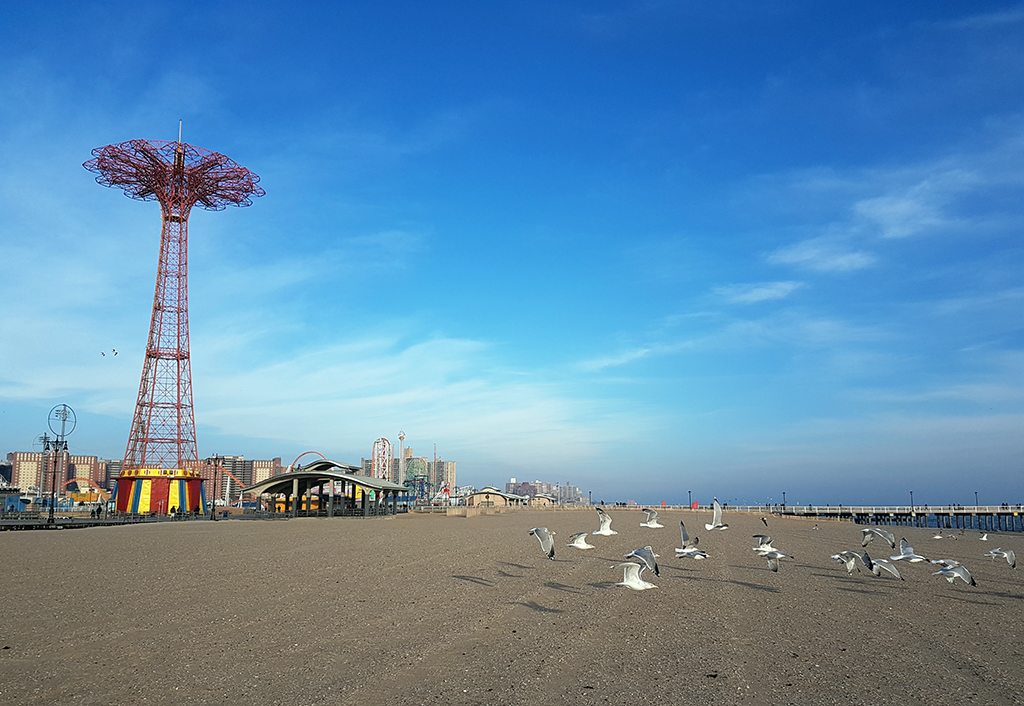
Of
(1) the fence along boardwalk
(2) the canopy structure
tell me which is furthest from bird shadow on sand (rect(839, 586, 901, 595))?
(1) the fence along boardwalk

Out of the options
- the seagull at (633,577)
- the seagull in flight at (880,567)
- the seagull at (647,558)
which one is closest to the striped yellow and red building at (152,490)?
the seagull at (647,558)

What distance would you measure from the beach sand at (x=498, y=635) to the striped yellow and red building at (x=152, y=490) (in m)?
43.1

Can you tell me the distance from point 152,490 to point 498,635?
57576 mm

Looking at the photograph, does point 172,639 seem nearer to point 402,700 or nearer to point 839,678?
point 402,700

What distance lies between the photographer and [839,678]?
8.78m

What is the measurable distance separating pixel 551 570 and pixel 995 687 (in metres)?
11.4

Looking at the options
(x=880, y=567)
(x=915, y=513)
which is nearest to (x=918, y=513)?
(x=915, y=513)

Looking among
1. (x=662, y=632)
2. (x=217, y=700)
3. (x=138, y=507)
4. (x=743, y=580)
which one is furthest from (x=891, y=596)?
(x=138, y=507)

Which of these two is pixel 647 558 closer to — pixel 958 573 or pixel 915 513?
pixel 958 573

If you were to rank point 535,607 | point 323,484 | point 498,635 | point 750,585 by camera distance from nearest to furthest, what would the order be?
point 498,635 → point 535,607 → point 750,585 → point 323,484

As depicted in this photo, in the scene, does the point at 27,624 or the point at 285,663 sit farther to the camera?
the point at 27,624

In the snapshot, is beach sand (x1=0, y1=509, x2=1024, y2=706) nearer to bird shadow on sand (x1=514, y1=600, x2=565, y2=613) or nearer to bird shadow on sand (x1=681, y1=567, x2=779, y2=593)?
bird shadow on sand (x1=514, y1=600, x2=565, y2=613)

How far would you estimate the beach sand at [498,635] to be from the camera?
8.19 metres

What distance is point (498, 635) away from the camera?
1088 centimetres
